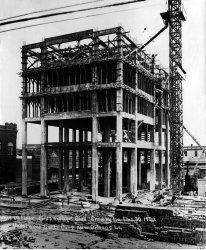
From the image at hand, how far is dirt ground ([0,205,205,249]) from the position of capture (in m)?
16.3

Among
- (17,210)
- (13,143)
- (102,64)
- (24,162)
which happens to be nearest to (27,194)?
(24,162)

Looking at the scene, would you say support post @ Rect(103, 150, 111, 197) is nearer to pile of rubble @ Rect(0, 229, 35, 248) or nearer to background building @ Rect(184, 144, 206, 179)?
background building @ Rect(184, 144, 206, 179)

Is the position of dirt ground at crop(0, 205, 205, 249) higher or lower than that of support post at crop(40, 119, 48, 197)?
lower

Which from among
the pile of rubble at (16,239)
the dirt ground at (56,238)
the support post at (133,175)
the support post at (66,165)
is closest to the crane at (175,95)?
the support post at (133,175)

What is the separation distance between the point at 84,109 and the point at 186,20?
649 inches

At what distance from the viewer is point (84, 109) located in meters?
33.9

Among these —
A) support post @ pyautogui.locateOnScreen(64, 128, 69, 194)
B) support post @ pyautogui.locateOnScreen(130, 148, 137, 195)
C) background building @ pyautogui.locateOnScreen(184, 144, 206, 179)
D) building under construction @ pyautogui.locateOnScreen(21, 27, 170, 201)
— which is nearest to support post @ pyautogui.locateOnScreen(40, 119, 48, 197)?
building under construction @ pyautogui.locateOnScreen(21, 27, 170, 201)

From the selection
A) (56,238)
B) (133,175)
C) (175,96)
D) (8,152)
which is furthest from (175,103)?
(56,238)

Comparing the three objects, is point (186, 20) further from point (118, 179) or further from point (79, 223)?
point (79, 223)

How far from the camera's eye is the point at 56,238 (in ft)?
57.7

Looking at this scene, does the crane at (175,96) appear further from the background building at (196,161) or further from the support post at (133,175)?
the support post at (133,175)

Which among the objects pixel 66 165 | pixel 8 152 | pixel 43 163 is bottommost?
pixel 66 165

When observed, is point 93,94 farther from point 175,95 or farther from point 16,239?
point 16,239

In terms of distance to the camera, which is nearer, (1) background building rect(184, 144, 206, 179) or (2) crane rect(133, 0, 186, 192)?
(2) crane rect(133, 0, 186, 192)
